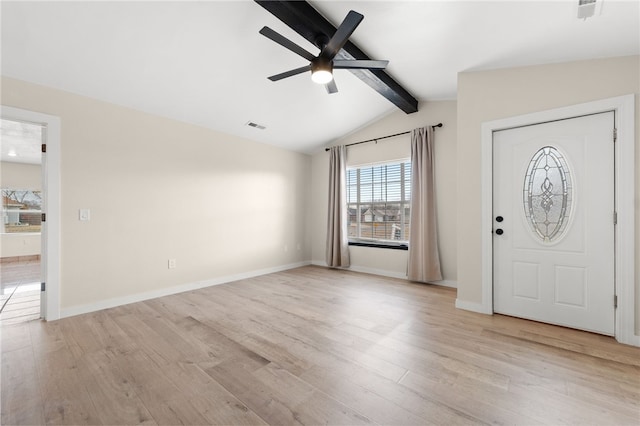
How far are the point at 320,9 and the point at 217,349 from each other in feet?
10.3

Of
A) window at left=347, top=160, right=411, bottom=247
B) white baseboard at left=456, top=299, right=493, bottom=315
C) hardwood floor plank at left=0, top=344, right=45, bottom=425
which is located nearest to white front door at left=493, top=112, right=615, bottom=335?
white baseboard at left=456, top=299, right=493, bottom=315

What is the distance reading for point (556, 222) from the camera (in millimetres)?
2613

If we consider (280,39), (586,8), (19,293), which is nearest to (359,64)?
(280,39)

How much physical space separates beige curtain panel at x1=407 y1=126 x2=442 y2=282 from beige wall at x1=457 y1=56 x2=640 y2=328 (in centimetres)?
95

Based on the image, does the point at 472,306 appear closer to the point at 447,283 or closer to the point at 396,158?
the point at 447,283

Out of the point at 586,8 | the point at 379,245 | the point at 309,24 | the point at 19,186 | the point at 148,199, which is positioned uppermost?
the point at 309,24

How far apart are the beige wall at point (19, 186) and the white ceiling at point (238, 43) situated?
19.1 ft

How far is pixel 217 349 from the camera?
2146mm

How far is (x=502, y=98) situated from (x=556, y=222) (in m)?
1.44

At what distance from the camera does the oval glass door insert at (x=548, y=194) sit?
101 inches

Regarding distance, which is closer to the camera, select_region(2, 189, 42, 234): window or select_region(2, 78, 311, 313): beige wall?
select_region(2, 78, 311, 313): beige wall

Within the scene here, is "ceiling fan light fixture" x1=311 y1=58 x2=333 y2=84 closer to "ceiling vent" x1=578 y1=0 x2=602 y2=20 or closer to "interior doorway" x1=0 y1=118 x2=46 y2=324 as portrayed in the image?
"ceiling vent" x1=578 y1=0 x2=602 y2=20

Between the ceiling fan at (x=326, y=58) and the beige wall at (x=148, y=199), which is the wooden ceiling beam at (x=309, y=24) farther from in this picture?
the beige wall at (x=148, y=199)

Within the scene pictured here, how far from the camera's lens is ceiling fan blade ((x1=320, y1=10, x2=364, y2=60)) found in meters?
1.77
